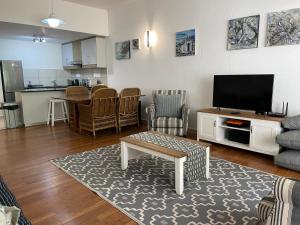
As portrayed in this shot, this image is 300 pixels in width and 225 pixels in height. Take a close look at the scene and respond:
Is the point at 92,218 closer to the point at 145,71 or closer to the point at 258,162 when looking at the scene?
the point at 258,162

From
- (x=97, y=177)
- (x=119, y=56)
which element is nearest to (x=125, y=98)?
(x=119, y=56)

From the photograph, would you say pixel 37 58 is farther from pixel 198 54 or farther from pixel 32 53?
pixel 198 54

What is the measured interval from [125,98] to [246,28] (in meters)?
2.59

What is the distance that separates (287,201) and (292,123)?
2283 mm

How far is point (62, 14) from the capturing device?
5.36 meters

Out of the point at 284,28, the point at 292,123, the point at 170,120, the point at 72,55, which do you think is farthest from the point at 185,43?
the point at 72,55

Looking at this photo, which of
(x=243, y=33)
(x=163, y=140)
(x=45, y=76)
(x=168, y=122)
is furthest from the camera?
(x=45, y=76)

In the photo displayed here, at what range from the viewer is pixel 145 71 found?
5566 millimetres

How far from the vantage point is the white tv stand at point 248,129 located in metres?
3.09

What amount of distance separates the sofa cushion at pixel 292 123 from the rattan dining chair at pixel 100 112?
9.94 feet

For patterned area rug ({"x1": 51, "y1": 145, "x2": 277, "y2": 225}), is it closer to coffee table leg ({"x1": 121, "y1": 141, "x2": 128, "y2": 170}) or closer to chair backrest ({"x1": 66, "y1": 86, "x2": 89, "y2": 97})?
coffee table leg ({"x1": 121, "y1": 141, "x2": 128, "y2": 170})

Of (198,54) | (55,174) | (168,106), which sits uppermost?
(198,54)

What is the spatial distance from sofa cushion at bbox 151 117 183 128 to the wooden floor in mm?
729

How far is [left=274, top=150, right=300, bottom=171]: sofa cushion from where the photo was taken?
9.05 ft
